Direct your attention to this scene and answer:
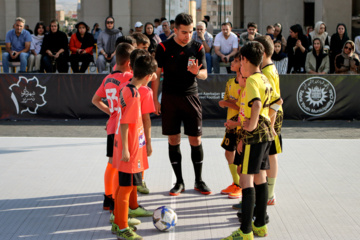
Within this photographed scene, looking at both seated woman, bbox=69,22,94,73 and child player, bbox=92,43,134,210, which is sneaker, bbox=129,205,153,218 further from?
seated woman, bbox=69,22,94,73

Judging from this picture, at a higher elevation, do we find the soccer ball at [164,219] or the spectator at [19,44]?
the spectator at [19,44]

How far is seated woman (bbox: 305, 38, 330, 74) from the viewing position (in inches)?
587

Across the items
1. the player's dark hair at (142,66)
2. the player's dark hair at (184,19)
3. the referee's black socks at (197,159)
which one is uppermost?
the player's dark hair at (184,19)

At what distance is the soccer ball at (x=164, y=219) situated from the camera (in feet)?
17.7

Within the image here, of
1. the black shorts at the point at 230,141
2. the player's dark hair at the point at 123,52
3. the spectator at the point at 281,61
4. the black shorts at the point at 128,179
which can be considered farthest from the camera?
the spectator at the point at 281,61

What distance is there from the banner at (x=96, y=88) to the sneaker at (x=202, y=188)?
19.8 feet

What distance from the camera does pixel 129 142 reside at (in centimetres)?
519

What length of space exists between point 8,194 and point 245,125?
3445mm

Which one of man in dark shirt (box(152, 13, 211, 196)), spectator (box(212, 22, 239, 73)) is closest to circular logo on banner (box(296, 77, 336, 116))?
spectator (box(212, 22, 239, 73))

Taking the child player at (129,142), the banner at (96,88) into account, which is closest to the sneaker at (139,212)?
the child player at (129,142)

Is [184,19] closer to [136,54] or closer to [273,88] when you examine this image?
[136,54]

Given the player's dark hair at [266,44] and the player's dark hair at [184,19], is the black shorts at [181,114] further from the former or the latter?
the player's dark hair at [266,44]

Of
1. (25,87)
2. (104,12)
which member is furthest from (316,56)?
(104,12)

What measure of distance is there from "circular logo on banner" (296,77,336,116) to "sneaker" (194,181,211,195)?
6569 millimetres
